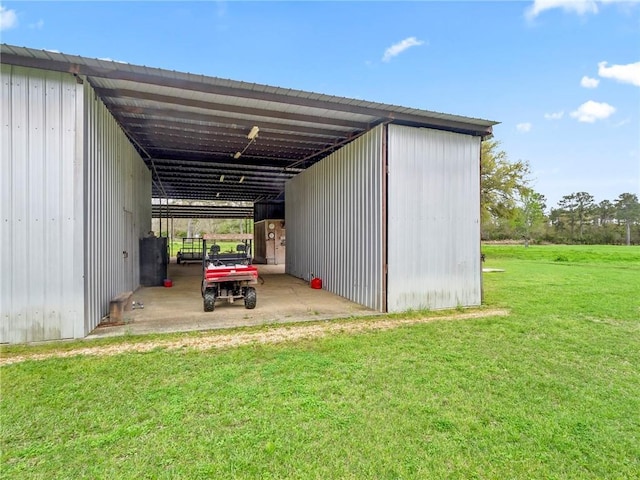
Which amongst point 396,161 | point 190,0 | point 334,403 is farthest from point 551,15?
point 334,403

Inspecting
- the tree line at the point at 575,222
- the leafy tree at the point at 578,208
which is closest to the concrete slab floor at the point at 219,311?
the tree line at the point at 575,222

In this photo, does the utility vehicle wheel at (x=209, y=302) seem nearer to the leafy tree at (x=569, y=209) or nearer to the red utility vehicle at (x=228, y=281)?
the red utility vehicle at (x=228, y=281)

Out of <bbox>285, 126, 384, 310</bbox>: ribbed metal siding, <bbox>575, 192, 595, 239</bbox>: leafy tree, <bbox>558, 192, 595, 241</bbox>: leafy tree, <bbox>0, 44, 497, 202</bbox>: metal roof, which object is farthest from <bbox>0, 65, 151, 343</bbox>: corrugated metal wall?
<bbox>575, 192, 595, 239</bbox>: leafy tree

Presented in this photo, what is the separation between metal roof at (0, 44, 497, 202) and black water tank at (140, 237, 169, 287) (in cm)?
270

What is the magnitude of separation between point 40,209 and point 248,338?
11.3ft

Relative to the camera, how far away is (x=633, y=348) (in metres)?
4.31

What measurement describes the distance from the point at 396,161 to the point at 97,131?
18.0 ft

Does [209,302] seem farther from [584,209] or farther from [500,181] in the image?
[584,209]

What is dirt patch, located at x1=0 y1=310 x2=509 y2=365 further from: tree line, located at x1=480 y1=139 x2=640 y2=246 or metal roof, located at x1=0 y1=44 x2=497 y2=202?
tree line, located at x1=480 y1=139 x2=640 y2=246

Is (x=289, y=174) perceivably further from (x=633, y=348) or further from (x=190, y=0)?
(x=633, y=348)

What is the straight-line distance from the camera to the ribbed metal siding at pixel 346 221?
6.66 metres

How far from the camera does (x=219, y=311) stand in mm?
6285

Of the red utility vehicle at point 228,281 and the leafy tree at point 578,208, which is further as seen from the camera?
the leafy tree at point 578,208

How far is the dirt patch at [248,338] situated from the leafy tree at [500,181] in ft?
51.7
